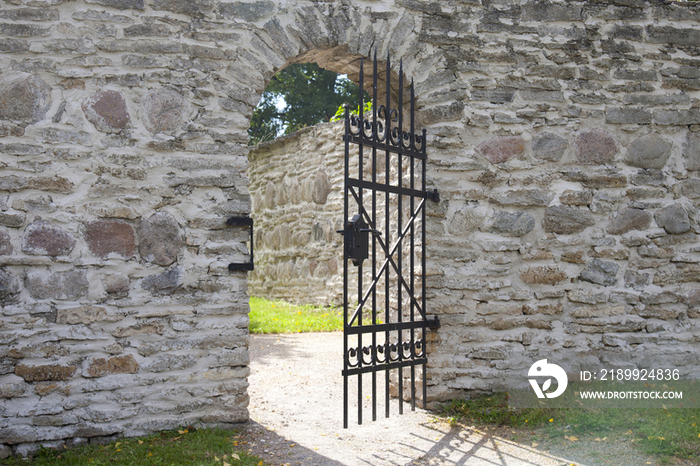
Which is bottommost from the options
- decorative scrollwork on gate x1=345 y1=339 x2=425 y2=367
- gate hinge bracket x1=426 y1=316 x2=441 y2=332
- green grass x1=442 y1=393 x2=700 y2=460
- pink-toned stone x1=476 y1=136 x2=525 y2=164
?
green grass x1=442 y1=393 x2=700 y2=460

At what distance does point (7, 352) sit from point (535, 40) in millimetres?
3980

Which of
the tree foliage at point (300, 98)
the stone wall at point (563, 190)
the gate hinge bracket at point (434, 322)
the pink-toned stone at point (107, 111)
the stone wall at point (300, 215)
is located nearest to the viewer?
the pink-toned stone at point (107, 111)

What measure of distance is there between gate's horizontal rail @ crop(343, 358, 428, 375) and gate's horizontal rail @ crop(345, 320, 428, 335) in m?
0.21

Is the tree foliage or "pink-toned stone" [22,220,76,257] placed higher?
the tree foliage

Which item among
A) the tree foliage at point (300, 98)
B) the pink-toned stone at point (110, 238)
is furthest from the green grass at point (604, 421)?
the tree foliage at point (300, 98)

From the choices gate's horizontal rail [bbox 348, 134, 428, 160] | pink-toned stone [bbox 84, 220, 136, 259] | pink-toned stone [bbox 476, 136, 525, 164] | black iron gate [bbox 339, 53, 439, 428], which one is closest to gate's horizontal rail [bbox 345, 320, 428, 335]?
black iron gate [bbox 339, 53, 439, 428]

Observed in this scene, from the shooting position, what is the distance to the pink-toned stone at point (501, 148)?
13.0ft

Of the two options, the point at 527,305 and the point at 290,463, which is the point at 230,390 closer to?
the point at 290,463

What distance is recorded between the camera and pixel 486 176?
3.96m

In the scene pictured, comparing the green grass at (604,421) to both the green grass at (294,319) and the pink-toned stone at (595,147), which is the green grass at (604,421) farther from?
the green grass at (294,319)

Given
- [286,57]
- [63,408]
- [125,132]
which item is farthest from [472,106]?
[63,408]

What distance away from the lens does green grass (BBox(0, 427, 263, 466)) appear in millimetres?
2924

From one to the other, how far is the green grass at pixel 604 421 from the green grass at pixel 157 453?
1.49 m

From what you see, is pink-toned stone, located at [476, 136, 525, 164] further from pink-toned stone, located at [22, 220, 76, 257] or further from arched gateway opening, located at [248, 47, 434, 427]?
pink-toned stone, located at [22, 220, 76, 257]
